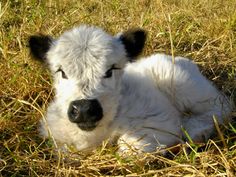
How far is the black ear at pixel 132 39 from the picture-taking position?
11.5ft

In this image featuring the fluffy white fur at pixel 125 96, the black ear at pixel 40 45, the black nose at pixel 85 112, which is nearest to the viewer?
the black nose at pixel 85 112

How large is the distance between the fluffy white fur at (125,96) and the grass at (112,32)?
13cm

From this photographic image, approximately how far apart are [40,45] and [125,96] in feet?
2.31

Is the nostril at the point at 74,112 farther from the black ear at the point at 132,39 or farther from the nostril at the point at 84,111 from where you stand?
the black ear at the point at 132,39

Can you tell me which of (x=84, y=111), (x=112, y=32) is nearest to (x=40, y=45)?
(x=84, y=111)

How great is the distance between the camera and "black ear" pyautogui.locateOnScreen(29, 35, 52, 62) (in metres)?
3.44

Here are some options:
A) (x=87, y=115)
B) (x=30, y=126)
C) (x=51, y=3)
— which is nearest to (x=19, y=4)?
(x=51, y=3)

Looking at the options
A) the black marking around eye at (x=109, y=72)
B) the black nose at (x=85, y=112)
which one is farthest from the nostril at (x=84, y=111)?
the black marking around eye at (x=109, y=72)

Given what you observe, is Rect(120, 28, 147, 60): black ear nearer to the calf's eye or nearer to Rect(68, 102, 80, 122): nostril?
the calf's eye

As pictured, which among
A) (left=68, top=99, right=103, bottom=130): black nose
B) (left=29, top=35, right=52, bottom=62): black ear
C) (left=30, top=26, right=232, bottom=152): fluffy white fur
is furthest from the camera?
(left=29, top=35, right=52, bottom=62): black ear

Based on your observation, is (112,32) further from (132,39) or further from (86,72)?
(86,72)

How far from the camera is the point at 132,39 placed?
3.52 m

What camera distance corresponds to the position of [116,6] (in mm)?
6438

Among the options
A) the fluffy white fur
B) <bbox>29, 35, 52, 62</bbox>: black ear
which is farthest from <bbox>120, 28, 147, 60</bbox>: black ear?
<bbox>29, 35, 52, 62</bbox>: black ear
